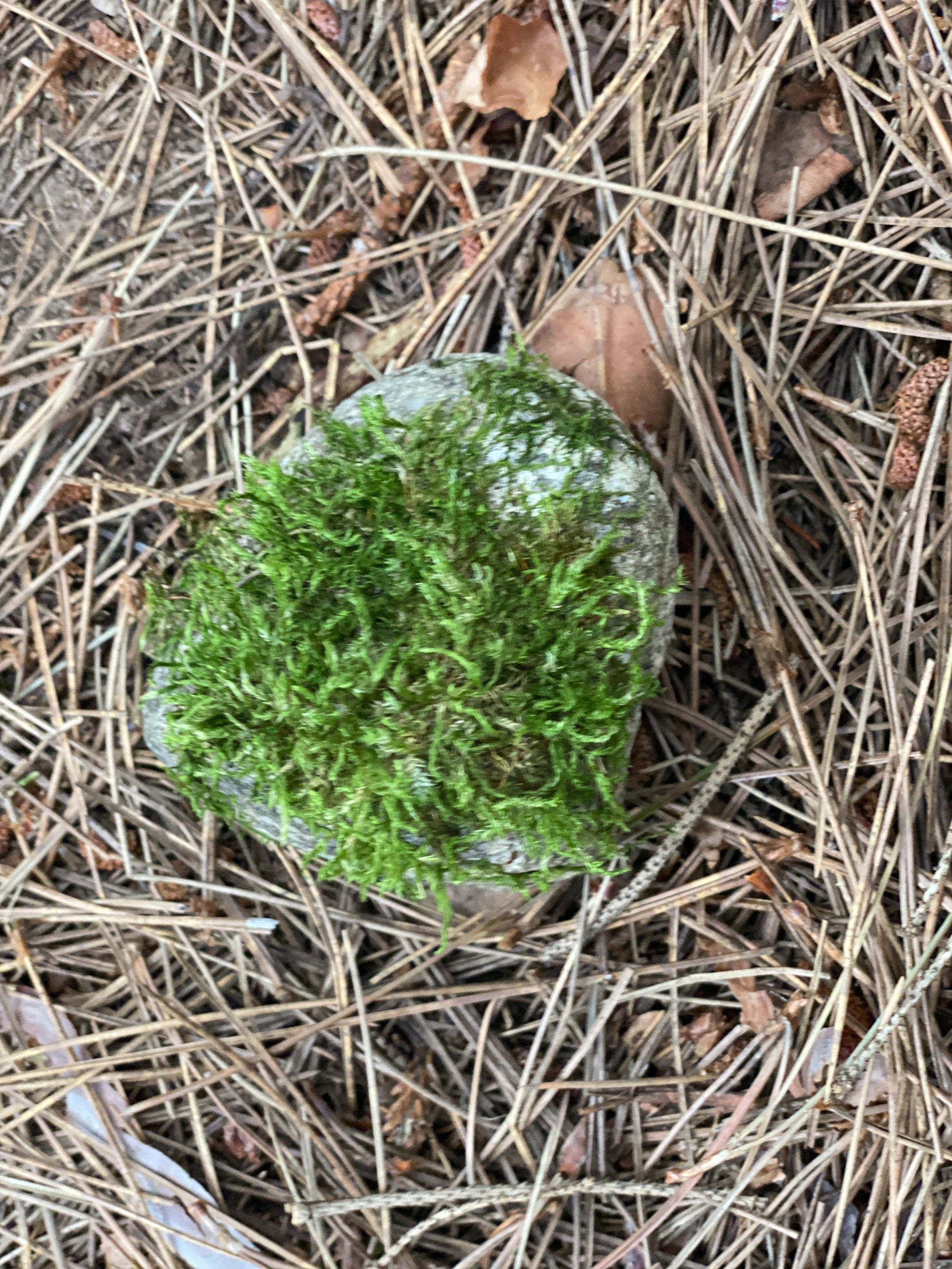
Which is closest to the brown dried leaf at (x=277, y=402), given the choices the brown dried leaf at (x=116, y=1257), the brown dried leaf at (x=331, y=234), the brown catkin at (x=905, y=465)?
the brown dried leaf at (x=331, y=234)

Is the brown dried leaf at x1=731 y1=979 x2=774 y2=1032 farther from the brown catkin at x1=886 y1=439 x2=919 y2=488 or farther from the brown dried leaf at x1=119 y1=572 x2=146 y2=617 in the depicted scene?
the brown dried leaf at x1=119 y1=572 x2=146 y2=617

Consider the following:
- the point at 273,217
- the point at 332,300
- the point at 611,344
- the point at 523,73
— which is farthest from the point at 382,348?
the point at 523,73

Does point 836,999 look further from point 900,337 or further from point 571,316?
point 571,316

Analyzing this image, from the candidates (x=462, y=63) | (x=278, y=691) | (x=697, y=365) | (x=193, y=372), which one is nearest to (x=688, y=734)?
(x=697, y=365)

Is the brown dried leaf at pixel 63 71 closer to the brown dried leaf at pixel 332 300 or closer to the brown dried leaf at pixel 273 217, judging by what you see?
the brown dried leaf at pixel 273 217

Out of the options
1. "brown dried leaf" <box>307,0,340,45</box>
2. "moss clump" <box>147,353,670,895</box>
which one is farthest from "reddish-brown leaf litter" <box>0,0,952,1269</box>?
"moss clump" <box>147,353,670,895</box>

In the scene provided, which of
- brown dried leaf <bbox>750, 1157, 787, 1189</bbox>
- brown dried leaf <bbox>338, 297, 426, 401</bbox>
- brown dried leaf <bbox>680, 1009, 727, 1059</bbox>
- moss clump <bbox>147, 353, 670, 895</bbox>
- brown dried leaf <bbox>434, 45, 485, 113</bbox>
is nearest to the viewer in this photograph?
moss clump <bbox>147, 353, 670, 895</bbox>
